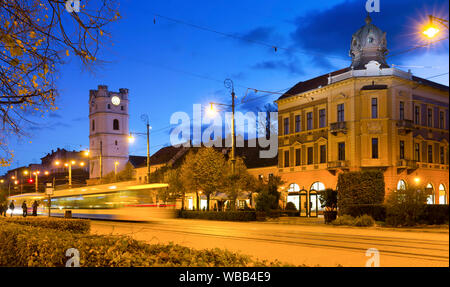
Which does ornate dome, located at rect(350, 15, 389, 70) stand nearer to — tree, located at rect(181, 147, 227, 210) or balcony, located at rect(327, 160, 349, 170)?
balcony, located at rect(327, 160, 349, 170)

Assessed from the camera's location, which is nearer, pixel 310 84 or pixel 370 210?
pixel 370 210

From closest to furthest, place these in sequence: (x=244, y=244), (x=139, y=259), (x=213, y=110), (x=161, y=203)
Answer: (x=139, y=259) → (x=244, y=244) → (x=213, y=110) → (x=161, y=203)

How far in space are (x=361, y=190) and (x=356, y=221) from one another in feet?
21.7

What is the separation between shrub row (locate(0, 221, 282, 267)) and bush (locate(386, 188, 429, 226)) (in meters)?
21.4

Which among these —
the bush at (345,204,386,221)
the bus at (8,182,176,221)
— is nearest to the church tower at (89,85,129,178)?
the bus at (8,182,176,221)

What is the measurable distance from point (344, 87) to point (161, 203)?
845 inches

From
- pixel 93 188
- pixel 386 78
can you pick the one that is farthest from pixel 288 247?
pixel 386 78

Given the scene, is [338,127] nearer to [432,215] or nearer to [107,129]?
[432,215]

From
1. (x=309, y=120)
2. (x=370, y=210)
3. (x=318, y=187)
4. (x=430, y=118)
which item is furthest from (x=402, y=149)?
(x=370, y=210)

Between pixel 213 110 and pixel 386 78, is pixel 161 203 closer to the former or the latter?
pixel 213 110

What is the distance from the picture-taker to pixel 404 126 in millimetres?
44156

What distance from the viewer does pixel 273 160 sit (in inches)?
2335

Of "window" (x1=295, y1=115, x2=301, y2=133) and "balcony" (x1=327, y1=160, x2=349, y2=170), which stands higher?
"window" (x1=295, y1=115, x2=301, y2=133)

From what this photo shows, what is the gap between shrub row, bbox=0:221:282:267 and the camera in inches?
258
